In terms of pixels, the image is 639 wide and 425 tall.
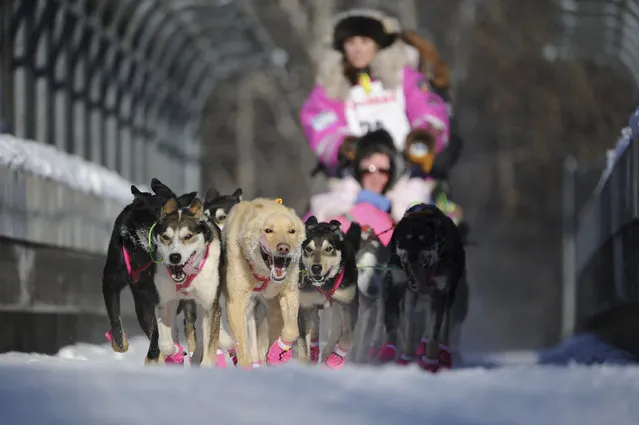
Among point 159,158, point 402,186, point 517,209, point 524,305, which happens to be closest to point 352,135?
point 402,186

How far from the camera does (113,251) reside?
8.61 m

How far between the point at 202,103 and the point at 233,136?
13616 millimetres

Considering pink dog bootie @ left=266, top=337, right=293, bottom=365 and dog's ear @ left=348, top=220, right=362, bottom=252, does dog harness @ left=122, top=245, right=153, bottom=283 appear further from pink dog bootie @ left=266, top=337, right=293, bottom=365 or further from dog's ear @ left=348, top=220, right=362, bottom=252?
dog's ear @ left=348, top=220, right=362, bottom=252

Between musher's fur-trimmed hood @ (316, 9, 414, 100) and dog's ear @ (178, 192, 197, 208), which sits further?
musher's fur-trimmed hood @ (316, 9, 414, 100)

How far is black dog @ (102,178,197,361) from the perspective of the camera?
323 inches

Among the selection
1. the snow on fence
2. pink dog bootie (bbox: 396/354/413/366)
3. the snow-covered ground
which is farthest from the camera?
the snow on fence

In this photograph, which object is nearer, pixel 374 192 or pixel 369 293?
pixel 369 293

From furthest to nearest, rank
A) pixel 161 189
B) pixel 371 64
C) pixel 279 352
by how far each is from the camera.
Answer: pixel 371 64, pixel 161 189, pixel 279 352

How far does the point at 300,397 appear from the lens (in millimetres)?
6059

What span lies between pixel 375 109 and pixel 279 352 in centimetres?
498

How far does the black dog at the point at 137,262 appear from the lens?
26.9 feet

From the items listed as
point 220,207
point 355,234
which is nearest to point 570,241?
point 355,234

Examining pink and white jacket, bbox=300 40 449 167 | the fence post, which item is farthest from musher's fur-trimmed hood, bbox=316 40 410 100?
the fence post

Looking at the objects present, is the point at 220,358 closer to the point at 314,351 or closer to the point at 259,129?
the point at 314,351
